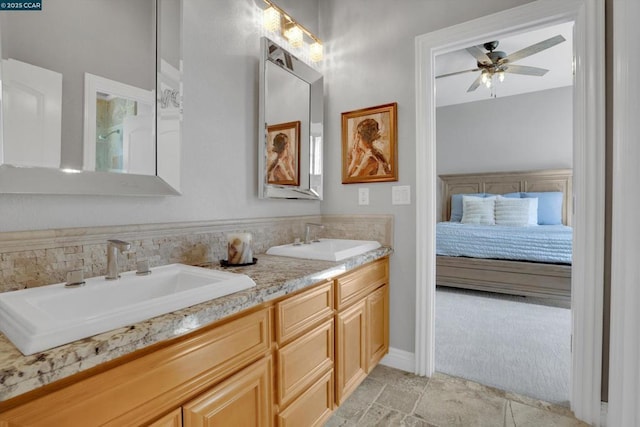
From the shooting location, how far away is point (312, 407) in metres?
1.38

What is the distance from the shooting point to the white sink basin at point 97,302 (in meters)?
0.63

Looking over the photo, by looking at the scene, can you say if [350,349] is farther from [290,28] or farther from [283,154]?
[290,28]

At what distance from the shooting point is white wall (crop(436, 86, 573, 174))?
196 inches

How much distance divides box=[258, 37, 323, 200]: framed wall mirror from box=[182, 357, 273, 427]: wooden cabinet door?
1050mm

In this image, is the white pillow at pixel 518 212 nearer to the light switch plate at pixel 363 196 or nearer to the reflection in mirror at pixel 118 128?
the light switch plate at pixel 363 196

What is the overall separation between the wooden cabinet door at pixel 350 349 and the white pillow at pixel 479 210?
385cm

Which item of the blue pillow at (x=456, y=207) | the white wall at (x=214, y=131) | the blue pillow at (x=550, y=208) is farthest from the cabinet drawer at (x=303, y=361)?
the blue pillow at (x=550, y=208)

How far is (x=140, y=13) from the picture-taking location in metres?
1.28

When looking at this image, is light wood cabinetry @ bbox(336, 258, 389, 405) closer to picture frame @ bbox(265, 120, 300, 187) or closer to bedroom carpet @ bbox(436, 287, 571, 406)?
bedroom carpet @ bbox(436, 287, 571, 406)

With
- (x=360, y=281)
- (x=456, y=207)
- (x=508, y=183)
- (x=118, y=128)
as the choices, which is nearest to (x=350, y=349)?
(x=360, y=281)

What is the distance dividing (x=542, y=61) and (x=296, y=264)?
447cm

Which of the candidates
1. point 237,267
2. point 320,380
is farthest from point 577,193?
point 237,267

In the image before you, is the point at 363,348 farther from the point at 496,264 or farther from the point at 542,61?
the point at 542,61

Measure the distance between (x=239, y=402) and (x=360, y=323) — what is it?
3.06ft
